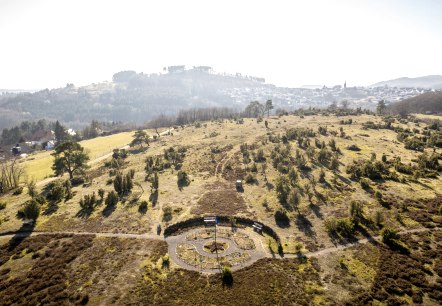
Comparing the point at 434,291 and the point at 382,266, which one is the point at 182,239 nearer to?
the point at 382,266

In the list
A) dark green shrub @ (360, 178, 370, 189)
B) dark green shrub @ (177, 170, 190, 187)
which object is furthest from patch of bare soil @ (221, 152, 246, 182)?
dark green shrub @ (360, 178, 370, 189)

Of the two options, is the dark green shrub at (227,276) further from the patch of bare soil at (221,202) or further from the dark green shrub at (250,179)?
the dark green shrub at (250,179)

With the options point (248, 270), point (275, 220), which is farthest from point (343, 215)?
point (248, 270)

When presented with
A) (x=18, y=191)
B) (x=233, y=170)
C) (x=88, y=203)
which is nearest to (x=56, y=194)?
(x=88, y=203)

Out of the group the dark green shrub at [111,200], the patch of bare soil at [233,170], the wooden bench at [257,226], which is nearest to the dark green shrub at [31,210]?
the dark green shrub at [111,200]

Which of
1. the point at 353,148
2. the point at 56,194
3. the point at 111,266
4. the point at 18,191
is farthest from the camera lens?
the point at 353,148

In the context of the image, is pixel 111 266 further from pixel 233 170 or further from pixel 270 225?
pixel 233 170

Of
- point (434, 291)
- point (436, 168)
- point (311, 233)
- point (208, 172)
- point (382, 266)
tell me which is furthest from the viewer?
point (208, 172)
